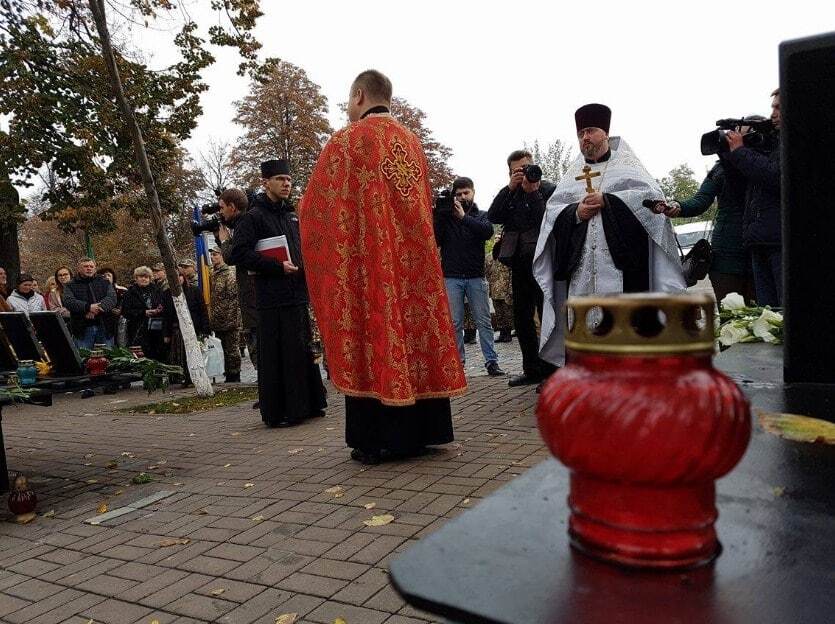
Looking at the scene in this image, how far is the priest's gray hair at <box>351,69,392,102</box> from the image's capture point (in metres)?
4.05

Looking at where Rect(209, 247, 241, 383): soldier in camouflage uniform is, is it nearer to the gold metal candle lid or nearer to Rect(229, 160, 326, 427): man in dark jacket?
Rect(229, 160, 326, 427): man in dark jacket

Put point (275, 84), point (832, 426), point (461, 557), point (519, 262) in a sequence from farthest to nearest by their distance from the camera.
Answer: point (275, 84), point (519, 262), point (832, 426), point (461, 557)

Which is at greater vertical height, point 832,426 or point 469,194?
point 469,194

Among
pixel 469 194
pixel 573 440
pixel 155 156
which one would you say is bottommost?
pixel 573 440

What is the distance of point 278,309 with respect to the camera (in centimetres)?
572

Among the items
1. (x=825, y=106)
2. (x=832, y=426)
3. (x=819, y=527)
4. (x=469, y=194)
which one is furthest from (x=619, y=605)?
(x=469, y=194)

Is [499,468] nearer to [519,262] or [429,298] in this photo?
[429,298]

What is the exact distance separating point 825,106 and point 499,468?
2.76 metres

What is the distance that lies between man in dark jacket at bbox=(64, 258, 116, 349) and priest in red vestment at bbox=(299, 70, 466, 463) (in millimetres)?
8430

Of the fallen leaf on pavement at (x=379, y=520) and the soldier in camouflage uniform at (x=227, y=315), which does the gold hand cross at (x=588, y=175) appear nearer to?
the fallen leaf on pavement at (x=379, y=520)

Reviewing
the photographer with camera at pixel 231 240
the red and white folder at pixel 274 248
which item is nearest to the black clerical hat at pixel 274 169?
the photographer with camera at pixel 231 240

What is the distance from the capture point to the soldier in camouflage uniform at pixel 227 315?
10000 mm

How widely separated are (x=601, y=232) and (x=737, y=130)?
1145mm

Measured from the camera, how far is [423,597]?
2.07 feet
